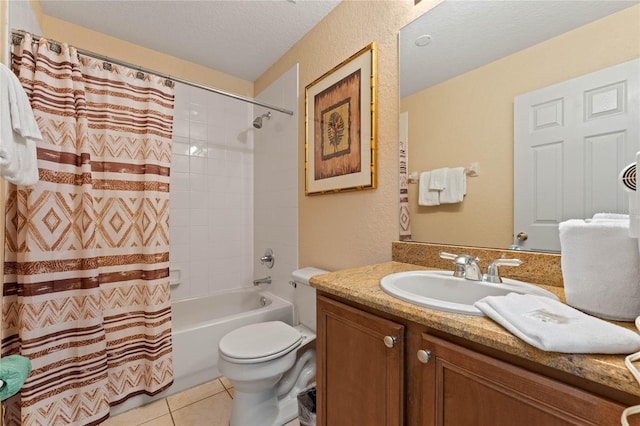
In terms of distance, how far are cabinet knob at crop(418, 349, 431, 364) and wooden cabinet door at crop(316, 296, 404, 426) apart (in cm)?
6

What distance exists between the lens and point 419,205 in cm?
127

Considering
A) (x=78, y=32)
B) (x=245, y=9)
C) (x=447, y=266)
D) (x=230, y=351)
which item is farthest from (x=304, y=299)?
(x=78, y=32)

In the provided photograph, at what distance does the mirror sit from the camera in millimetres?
836

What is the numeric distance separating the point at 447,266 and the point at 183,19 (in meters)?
2.22

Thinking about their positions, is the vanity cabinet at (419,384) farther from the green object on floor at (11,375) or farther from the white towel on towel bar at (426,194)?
the green object on floor at (11,375)

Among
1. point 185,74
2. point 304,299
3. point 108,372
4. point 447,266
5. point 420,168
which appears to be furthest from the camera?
point 185,74

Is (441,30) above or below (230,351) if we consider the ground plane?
above

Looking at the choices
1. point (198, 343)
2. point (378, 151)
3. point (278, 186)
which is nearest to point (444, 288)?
point (378, 151)

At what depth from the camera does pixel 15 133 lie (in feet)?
2.76

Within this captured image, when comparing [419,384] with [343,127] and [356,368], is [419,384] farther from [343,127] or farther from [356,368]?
[343,127]

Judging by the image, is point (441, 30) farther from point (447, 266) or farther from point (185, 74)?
point (185, 74)

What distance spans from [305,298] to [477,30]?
160cm

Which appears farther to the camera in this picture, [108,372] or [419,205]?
[108,372]

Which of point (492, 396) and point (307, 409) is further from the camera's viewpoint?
point (307, 409)
